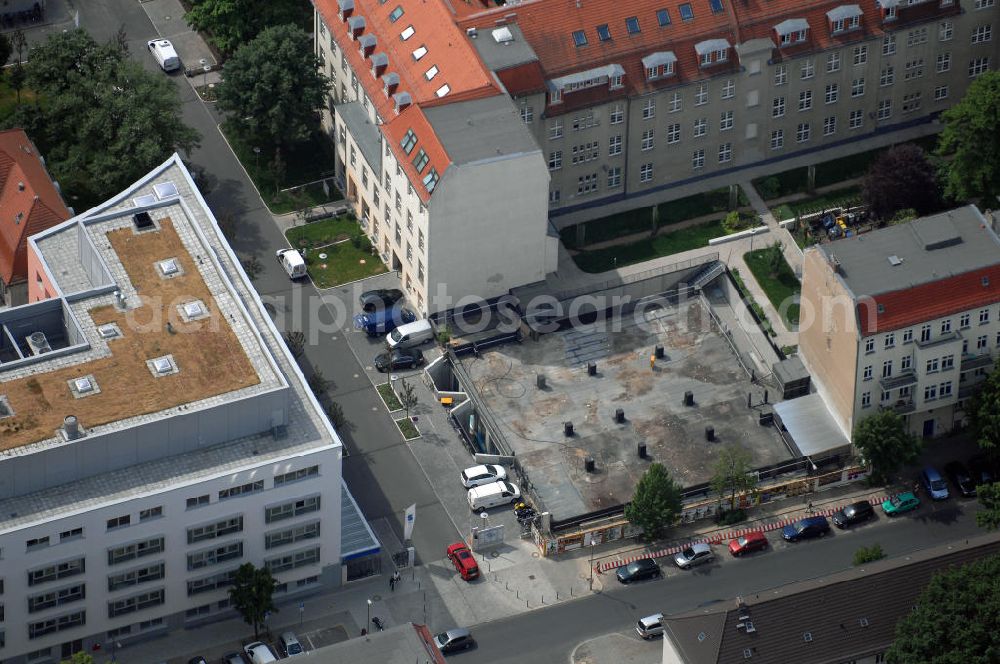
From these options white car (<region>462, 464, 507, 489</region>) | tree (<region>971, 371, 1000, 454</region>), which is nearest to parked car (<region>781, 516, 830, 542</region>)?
tree (<region>971, 371, 1000, 454</region>)

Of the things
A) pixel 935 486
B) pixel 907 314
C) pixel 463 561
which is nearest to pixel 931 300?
pixel 907 314

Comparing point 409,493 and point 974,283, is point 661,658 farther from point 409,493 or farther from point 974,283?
point 974,283

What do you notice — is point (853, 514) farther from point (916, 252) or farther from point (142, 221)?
point (142, 221)

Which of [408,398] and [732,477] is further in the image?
[408,398]

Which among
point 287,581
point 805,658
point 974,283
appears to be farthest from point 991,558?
point 287,581

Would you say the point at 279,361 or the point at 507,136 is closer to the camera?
the point at 279,361

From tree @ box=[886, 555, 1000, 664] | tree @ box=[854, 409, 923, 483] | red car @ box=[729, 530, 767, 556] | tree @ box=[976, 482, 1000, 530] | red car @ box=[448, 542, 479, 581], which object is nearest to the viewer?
tree @ box=[886, 555, 1000, 664]

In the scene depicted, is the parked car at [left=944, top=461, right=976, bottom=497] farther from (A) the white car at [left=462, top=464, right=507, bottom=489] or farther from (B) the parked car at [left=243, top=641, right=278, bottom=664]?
(B) the parked car at [left=243, top=641, right=278, bottom=664]
